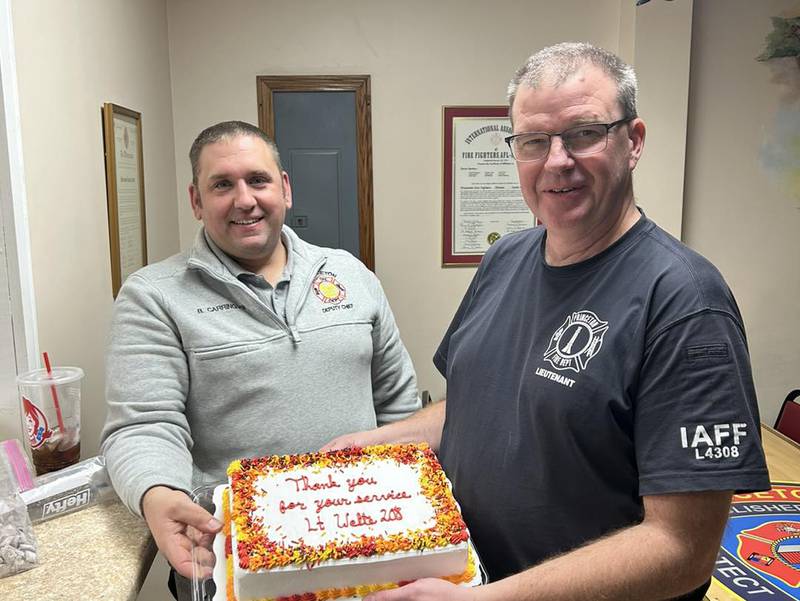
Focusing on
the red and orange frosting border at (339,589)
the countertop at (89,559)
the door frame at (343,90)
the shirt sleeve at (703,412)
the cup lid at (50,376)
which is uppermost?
the door frame at (343,90)

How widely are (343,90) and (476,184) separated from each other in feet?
2.59

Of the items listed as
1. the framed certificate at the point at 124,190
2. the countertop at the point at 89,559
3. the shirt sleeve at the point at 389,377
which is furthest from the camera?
the framed certificate at the point at 124,190

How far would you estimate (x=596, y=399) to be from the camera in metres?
0.99

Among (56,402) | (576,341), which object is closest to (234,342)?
(56,402)

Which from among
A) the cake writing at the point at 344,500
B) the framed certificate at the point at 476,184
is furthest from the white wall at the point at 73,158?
the framed certificate at the point at 476,184

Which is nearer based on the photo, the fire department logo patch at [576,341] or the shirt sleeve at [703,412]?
the shirt sleeve at [703,412]

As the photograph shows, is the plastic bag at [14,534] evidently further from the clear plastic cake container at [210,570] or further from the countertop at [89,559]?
the clear plastic cake container at [210,570]

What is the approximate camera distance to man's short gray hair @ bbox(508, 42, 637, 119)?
1042mm

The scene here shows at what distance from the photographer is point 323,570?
102 centimetres

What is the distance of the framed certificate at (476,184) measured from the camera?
3.19m

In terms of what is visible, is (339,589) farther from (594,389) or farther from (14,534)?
(14,534)

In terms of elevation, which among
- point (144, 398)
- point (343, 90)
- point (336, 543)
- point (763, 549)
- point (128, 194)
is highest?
point (343, 90)

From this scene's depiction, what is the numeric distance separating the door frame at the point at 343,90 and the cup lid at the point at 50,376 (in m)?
1.81

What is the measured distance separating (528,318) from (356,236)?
2154 millimetres
